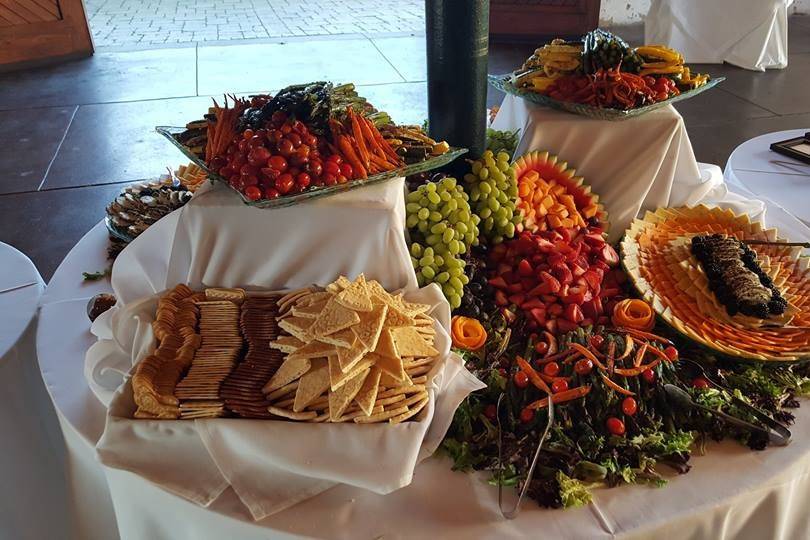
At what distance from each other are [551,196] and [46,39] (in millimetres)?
6198

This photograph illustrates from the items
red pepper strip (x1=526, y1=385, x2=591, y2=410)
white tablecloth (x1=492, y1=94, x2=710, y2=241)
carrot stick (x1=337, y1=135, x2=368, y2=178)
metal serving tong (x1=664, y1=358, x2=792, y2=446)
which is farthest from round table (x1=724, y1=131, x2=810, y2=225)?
carrot stick (x1=337, y1=135, x2=368, y2=178)

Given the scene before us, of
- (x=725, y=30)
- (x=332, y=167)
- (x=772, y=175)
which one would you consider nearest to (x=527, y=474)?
(x=332, y=167)

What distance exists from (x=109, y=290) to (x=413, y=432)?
3.82 feet

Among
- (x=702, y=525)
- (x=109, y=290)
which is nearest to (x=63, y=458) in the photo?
(x=109, y=290)

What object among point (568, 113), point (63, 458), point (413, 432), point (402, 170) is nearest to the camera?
point (413, 432)

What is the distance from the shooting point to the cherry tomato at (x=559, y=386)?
1.41 m

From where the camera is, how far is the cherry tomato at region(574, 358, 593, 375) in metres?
1.45

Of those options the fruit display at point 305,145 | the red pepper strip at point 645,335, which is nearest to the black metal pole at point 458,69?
the fruit display at point 305,145

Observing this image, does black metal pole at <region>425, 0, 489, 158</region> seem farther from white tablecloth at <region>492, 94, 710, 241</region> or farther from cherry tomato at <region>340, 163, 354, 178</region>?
cherry tomato at <region>340, 163, 354, 178</region>

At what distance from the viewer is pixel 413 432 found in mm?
1184

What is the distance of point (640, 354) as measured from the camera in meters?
1.49

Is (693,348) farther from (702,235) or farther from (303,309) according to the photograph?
(303,309)

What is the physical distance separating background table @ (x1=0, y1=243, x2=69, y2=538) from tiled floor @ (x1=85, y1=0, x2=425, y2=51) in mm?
6085

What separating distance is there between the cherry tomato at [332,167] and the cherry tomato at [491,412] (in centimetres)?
63
